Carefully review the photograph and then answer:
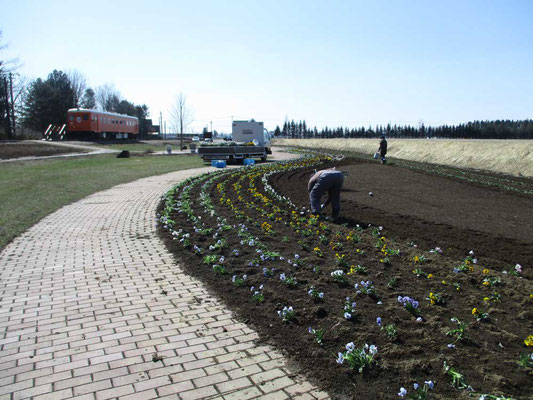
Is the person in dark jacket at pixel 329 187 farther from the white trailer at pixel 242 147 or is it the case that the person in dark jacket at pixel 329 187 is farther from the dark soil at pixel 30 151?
the dark soil at pixel 30 151

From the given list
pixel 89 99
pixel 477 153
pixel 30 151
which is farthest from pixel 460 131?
pixel 89 99

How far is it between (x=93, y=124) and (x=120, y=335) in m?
45.8

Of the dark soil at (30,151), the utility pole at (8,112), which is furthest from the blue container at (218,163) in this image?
the utility pole at (8,112)

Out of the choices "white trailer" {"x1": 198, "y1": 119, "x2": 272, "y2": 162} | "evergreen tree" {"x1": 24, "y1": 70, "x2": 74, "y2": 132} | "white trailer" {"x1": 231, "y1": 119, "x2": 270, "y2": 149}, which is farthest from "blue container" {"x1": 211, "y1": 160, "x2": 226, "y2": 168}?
"evergreen tree" {"x1": 24, "y1": 70, "x2": 74, "y2": 132}

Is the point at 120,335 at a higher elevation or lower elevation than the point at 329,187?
lower

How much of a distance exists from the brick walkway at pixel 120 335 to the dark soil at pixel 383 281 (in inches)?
13.1

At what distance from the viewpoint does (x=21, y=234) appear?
8.01m

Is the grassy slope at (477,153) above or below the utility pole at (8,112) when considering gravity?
below

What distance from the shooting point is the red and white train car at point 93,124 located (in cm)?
4434

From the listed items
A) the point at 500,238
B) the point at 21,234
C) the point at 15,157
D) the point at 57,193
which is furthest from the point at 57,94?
the point at 500,238

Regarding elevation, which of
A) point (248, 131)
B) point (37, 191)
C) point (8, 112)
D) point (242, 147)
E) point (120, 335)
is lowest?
point (120, 335)

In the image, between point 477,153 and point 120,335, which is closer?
point 120,335

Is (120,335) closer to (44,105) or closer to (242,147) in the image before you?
(242,147)

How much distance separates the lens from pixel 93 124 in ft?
147
